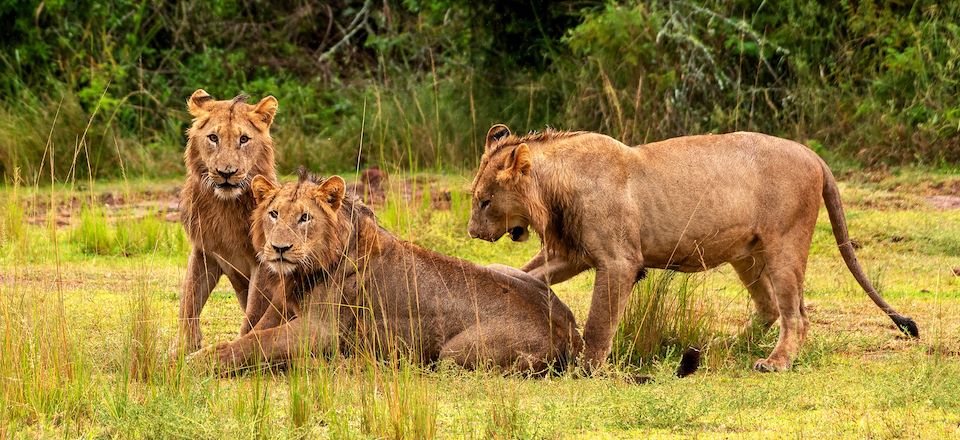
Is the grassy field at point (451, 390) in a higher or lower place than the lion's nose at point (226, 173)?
lower

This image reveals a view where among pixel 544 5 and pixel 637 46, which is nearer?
pixel 637 46

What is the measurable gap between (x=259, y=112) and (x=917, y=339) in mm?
3193

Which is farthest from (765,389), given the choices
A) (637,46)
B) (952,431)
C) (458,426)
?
(637,46)

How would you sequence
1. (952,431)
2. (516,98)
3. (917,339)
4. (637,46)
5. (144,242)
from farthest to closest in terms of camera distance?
(516,98)
(637,46)
(144,242)
(917,339)
(952,431)

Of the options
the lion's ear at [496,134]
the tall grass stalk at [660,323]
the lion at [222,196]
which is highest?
the lion's ear at [496,134]

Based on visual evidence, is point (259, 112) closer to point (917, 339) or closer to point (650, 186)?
point (650, 186)

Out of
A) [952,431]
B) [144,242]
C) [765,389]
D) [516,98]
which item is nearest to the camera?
[952,431]

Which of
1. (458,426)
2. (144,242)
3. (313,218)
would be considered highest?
(313,218)

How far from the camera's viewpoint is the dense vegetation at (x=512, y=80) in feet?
37.7

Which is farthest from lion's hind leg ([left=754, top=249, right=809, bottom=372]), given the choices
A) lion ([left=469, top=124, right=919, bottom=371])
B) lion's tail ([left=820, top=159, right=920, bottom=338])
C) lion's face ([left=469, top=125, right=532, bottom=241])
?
lion's face ([left=469, top=125, right=532, bottom=241])

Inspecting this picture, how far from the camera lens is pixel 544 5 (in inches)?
524

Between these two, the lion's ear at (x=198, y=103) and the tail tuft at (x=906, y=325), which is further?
the lion's ear at (x=198, y=103)

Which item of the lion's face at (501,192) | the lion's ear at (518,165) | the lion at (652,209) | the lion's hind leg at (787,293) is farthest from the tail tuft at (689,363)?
the lion's ear at (518,165)

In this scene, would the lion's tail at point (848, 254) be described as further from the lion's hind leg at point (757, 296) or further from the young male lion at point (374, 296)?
the young male lion at point (374, 296)
